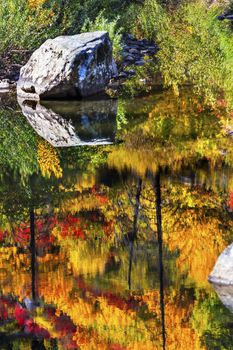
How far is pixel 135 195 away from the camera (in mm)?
9859

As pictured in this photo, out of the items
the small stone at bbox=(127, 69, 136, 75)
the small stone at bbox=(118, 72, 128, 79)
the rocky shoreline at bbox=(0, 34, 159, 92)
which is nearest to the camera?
the small stone at bbox=(118, 72, 128, 79)

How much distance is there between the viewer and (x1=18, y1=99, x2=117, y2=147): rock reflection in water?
1385 cm

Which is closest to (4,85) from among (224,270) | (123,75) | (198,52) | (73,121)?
(123,75)

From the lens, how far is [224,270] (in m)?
6.83

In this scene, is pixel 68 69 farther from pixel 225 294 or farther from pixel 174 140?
pixel 225 294

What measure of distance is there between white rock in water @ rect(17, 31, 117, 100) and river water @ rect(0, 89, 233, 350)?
4.07 metres

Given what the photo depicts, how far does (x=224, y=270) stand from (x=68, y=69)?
42.9ft

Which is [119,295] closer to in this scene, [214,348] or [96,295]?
[96,295]

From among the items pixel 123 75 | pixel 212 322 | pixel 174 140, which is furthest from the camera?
pixel 123 75

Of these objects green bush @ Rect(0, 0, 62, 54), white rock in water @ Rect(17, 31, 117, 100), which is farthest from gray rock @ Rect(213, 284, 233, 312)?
green bush @ Rect(0, 0, 62, 54)

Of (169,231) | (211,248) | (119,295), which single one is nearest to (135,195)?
(169,231)

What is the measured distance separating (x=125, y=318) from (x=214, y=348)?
0.89 meters

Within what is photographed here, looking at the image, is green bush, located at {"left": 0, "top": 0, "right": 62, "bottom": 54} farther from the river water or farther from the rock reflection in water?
the river water

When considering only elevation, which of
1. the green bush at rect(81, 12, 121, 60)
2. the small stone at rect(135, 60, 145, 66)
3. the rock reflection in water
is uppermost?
the green bush at rect(81, 12, 121, 60)
